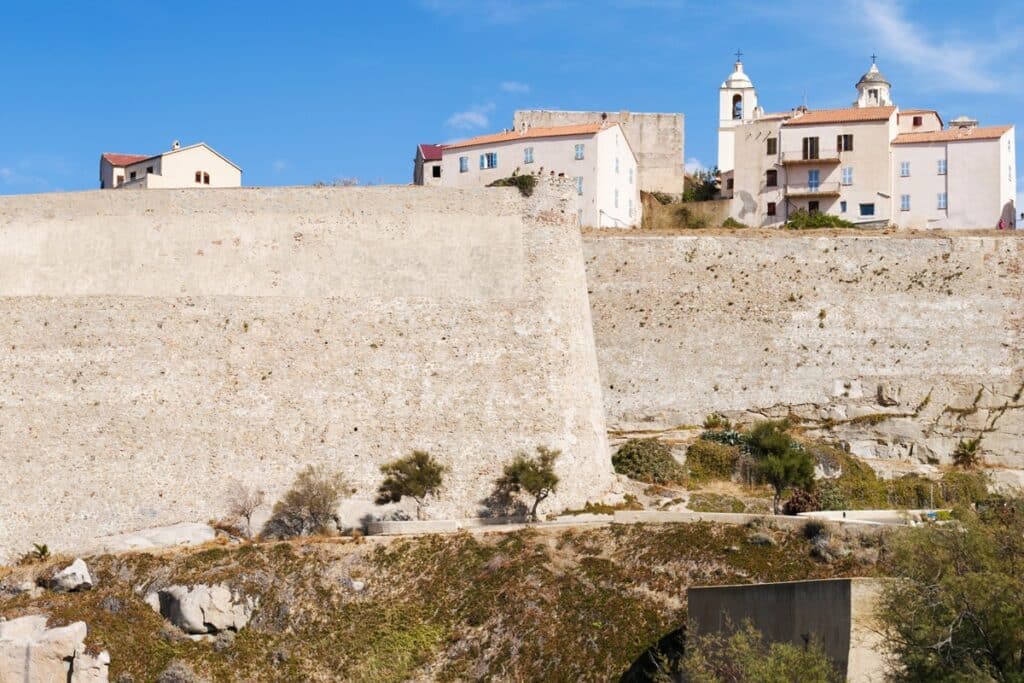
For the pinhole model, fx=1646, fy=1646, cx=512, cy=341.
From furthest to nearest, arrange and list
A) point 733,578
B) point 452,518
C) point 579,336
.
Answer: point 579,336
point 452,518
point 733,578

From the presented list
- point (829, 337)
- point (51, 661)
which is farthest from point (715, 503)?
point (51, 661)

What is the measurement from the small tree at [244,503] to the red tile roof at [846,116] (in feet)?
87.2

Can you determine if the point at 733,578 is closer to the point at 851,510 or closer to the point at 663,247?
the point at 851,510

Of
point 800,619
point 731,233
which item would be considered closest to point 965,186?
point 731,233

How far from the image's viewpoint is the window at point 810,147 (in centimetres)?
5909

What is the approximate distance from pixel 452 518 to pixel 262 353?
715cm

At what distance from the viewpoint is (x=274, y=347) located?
44.5m

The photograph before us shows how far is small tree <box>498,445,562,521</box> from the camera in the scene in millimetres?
40969

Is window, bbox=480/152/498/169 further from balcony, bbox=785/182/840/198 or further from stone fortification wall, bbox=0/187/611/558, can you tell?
stone fortification wall, bbox=0/187/611/558

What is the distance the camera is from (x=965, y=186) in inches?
2239

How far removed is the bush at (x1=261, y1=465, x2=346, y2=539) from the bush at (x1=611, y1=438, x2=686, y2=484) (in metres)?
8.15

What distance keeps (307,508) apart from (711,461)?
1153 centimetres

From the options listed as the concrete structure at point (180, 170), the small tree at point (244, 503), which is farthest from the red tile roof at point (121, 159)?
the small tree at point (244, 503)

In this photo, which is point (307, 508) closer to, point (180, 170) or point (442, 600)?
point (442, 600)
